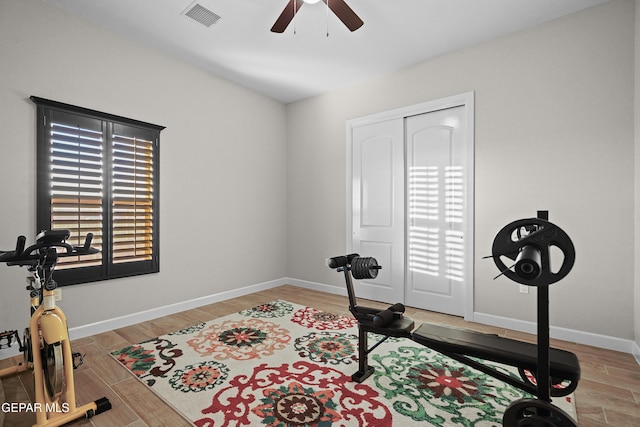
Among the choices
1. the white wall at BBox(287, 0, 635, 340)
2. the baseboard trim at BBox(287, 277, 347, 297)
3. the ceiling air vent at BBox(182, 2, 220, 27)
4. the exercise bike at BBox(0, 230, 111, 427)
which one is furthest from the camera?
the baseboard trim at BBox(287, 277, 347, 297)

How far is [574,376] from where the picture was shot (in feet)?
4.83

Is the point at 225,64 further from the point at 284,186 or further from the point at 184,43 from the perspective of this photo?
the point at 284,186

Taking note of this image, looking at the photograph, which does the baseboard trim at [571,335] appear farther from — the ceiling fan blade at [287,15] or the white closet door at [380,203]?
the ceiling fan blade at [287,15]

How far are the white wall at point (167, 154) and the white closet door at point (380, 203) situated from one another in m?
1.41

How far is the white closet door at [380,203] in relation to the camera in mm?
4074

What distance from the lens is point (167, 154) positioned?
3689 mm

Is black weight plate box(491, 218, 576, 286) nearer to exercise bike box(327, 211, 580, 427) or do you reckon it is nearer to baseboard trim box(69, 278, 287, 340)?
exercise bike box(327, 211, 580, 427)

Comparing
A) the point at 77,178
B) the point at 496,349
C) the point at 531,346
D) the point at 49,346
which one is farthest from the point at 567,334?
the point at 77,178

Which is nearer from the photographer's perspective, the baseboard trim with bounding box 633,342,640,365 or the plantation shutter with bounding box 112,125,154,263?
the baseboard trim with bounding box 633,342,640,365

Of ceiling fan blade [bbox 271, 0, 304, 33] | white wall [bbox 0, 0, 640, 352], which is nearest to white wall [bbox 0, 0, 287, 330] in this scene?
white wall [bbox 0, 0, 640, 352]

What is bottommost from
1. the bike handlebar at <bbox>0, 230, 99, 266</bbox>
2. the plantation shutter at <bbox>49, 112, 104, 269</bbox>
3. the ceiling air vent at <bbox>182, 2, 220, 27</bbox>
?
the bike handlebar at <bbox>0, 230, 99, 266</bbox>

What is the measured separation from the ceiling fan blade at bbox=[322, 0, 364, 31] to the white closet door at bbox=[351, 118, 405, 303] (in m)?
1.69

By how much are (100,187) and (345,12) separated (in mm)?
2765

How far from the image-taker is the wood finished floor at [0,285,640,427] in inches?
72.1
